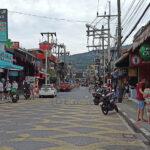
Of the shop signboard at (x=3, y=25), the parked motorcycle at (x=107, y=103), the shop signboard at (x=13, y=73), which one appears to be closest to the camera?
the parked motorcycle at (x=107, y=103)

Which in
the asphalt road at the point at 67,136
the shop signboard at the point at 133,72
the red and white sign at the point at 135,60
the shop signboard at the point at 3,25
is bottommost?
the asphalt road at the point at 67,136

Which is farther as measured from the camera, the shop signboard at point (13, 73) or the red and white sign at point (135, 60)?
the shop signboard at point (13, 73)

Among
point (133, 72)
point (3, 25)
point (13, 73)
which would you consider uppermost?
point (3, 25)

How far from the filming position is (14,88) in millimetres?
39938

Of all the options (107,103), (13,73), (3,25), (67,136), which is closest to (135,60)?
(107,103)

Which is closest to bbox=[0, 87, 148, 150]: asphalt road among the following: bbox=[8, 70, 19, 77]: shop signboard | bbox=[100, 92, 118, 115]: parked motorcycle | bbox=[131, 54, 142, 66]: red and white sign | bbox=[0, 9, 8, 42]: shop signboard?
bbox=[100, 92, 118, 115]: parked motorcycle

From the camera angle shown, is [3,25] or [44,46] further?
[44,46]

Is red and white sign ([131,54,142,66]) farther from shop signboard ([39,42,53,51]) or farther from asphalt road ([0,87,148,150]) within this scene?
shop signboard ([39,42,53,51])

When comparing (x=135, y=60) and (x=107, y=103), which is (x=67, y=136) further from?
(x=135, y=60)

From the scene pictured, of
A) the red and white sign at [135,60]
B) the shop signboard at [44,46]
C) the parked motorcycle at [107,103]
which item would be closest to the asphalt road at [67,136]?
the parked motorcycle at [107,103]

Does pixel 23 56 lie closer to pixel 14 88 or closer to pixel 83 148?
pixel 14 88

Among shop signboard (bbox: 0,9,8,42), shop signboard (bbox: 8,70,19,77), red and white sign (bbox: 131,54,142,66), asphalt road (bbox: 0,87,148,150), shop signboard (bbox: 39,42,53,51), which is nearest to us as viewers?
asphalt road (bbox: 0,87,148,150)

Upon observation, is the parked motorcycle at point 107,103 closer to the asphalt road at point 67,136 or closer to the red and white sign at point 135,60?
the red and white sign at point 135,60

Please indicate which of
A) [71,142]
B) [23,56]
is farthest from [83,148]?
[23,56]
